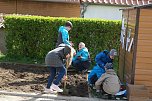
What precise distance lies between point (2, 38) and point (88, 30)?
147 inches

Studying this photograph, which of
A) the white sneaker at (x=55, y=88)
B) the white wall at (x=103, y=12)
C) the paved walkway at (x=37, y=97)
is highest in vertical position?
the white wall at (x=103, y=12)

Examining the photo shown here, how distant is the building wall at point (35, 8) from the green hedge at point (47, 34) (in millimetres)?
5597

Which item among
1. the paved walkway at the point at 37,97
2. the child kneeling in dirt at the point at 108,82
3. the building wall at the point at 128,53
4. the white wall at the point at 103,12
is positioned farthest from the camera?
the white wall at the point at 103,12

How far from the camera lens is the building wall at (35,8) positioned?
20.0 m

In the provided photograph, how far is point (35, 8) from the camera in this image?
792 inches

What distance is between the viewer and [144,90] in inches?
367

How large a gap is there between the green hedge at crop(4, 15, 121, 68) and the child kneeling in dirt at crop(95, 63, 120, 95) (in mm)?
4555

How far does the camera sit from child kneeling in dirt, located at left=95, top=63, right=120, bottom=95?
9.62 meters

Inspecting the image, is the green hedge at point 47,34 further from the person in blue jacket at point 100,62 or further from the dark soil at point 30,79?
the person in blue jacket at point 100,62

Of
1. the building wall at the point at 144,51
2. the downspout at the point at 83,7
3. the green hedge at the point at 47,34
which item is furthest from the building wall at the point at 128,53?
the downspout at the point at 83,7

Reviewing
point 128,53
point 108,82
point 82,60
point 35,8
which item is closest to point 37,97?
point 108,82

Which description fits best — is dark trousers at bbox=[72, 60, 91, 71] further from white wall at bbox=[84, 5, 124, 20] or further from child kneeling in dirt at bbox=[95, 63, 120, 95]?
white wall at bbox=[84, 5, 124, 20]

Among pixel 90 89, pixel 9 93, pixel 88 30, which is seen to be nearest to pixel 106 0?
pixel 88 30

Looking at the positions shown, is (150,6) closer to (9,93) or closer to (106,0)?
(9,93)
